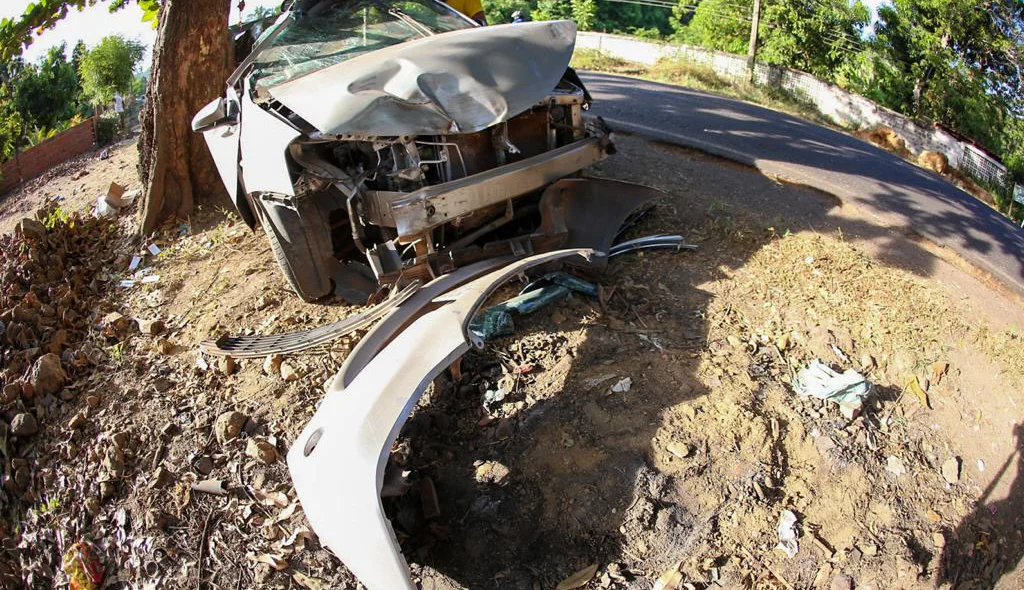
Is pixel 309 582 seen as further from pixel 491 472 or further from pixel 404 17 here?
pixel 404 17

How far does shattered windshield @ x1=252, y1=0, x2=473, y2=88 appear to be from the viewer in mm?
4602

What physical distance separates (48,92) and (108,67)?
17.0 ft

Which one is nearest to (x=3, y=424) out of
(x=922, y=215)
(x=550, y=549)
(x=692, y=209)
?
(x=550, y=549)

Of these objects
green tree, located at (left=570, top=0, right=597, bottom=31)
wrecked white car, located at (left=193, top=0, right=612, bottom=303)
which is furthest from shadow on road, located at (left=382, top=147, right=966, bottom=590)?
green tree, located at (left=570, top=0, right=597, bottom=31)

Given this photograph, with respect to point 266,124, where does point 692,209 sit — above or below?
below

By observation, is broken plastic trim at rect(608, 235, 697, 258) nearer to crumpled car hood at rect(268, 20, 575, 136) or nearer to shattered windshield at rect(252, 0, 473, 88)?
crumpled car hood at rect(268, 20, 575, 136)

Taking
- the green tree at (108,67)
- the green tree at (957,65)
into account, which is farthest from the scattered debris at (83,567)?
the green tree at (957,65)

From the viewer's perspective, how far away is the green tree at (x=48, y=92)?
14828 mm

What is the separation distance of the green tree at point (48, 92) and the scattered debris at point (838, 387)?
16080mm

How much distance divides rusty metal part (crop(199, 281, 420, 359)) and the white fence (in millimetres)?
12870

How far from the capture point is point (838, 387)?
12.7 feet

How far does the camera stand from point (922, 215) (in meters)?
5.63

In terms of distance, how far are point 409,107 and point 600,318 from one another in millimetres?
1751

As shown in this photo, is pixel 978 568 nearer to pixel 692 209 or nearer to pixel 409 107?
pixel 692 209
